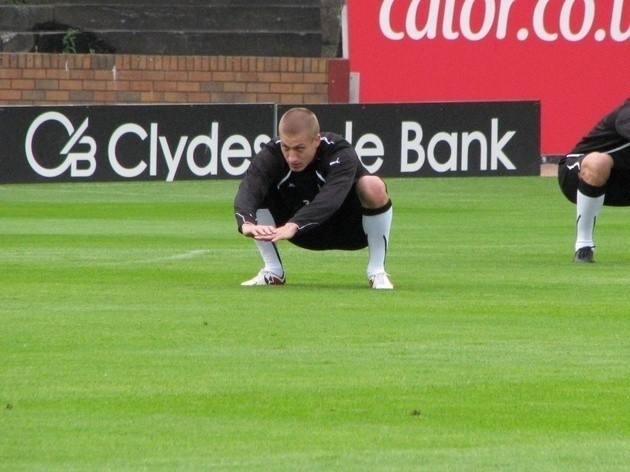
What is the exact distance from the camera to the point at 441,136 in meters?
20.6

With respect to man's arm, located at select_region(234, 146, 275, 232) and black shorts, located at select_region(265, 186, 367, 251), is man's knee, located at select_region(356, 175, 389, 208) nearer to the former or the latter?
black shorts, located at select_region(265, 186, 367, 251)

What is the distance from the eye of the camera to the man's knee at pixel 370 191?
9414mm

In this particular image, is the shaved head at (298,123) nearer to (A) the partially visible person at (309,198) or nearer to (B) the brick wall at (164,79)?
(A) the partially visible person at (309,198)

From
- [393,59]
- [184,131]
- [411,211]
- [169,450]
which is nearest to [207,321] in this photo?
[169,450]

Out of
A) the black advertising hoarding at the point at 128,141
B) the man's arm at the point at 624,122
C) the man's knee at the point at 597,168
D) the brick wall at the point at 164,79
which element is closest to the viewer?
the man's arm at the point at 624,122

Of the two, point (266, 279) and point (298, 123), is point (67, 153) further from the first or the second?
point (298, 123)

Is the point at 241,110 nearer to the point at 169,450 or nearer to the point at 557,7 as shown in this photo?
the point at 557,7

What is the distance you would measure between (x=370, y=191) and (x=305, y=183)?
1.17ft

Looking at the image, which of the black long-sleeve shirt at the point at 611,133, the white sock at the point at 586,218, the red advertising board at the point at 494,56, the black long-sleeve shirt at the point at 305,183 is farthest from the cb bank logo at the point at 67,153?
the black long-sleeve shirt at the point at 305,183

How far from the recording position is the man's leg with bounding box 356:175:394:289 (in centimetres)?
943

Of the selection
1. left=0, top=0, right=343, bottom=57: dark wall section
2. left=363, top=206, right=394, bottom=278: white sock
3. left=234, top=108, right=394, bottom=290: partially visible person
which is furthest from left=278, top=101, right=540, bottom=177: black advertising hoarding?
left=363, top=206, right=394, bottom=278: white sock

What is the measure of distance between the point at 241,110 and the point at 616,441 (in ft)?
49.6

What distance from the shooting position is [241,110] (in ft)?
65.4

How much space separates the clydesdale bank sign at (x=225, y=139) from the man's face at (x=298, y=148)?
10028 mm
